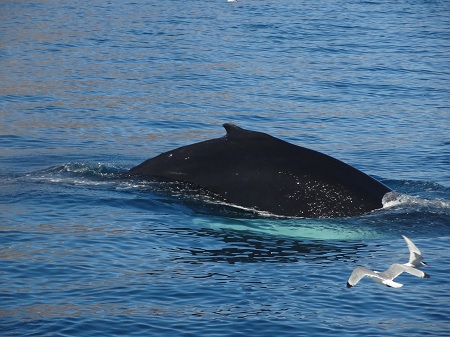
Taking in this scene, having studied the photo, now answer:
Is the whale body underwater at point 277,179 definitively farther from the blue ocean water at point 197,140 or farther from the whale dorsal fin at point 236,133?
the blue ocean water at point 197,140

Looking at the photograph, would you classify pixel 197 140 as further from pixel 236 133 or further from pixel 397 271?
pixel 397 271

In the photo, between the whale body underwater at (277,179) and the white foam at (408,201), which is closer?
the whale body underwater at (277,179)

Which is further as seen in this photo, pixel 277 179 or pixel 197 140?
pixel 197 140

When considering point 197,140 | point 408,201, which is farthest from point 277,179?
point 197,140

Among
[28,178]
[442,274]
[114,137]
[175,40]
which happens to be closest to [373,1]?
[175,40]

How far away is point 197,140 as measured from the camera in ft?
62.3

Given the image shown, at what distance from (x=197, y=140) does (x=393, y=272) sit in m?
9.80

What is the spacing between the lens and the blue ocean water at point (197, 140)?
964cm

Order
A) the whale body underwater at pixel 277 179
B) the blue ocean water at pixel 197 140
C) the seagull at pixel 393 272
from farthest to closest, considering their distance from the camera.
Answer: the whale body underwater at pixel 277 179, the blue ocean water at pixel 197 140, the seagull at pixel 393 272

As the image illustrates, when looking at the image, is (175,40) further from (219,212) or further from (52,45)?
(219,212)

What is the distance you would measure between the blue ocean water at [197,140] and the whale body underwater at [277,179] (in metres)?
0.23

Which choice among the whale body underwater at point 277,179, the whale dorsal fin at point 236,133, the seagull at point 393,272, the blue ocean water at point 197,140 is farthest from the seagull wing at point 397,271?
the whale dorsal fin at point 236,133

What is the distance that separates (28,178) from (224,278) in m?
4.97

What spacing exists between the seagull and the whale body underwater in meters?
2.65
